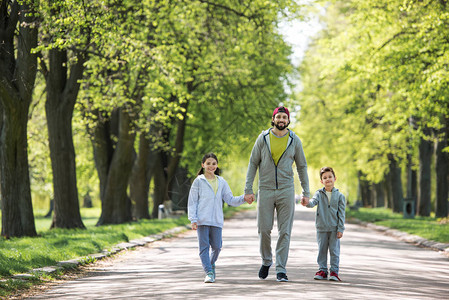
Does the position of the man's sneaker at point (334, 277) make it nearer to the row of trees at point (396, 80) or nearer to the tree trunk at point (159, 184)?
the row of trees at point (396, 80)

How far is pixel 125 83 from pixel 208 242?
1539 cm

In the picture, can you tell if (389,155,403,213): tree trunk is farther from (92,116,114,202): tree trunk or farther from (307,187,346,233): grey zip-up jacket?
(307,187,346,233): grey zip-up jacket

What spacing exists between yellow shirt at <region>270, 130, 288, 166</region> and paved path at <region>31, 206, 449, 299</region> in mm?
1564

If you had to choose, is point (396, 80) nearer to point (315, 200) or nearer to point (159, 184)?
point (159, 184)

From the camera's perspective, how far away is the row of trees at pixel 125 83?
1644 cm

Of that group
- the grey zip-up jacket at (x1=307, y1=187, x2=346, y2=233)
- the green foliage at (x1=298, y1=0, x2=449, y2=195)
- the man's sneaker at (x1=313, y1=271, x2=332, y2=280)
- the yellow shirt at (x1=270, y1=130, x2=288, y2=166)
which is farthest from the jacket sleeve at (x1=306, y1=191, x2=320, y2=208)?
the green foliage at (x1=298, y1=0, x2=449, y2=195)

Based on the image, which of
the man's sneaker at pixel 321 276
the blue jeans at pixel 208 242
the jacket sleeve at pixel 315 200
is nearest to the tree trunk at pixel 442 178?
the jacket sleeve at pixel 315 200

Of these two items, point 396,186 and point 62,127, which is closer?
point 62,127

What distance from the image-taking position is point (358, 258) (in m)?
13.2

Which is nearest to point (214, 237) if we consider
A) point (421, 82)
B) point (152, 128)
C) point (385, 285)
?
point (385, 285)

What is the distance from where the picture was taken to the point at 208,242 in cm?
943

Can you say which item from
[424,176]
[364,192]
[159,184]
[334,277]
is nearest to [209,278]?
[334,277]

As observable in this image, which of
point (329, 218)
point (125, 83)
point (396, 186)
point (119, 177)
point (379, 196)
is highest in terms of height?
point (125, 83)

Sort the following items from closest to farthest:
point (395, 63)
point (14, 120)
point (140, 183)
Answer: point (14, 120), point (395, 63), point (140, 183)
